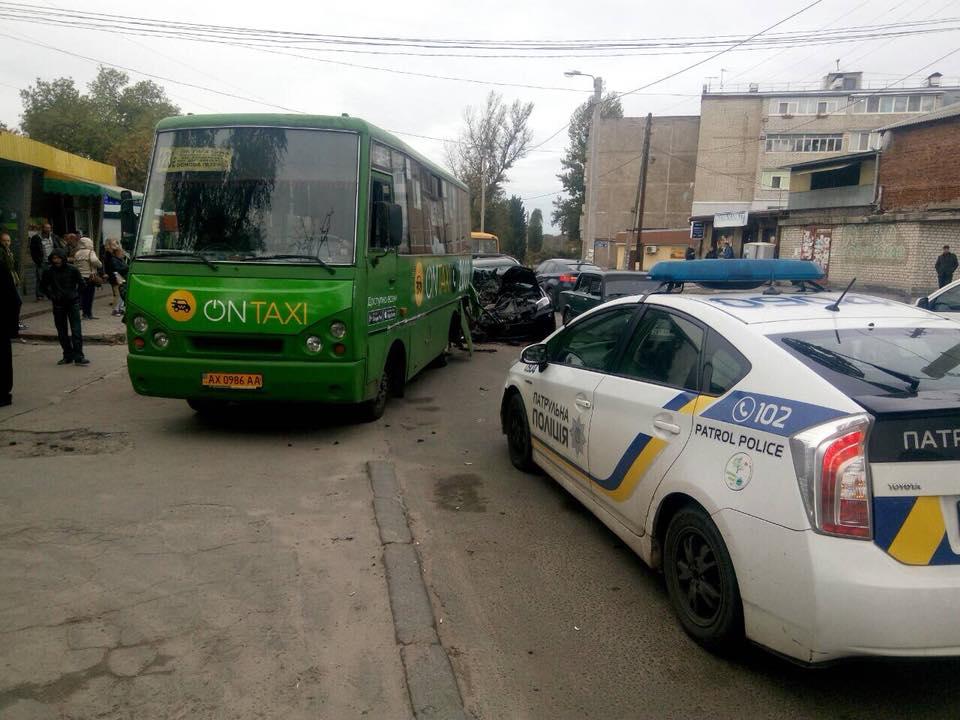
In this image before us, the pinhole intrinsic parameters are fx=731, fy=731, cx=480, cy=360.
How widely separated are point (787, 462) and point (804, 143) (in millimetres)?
61775

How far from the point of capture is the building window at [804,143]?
5628cm

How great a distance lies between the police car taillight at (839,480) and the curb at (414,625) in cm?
157

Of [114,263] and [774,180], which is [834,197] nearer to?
[774,180]

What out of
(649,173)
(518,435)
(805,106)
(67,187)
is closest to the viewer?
(518,435)

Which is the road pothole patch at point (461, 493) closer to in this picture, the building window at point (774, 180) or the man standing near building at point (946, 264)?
the man standing near building at point (946, 264)

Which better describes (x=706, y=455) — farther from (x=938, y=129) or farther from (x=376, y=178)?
(x=938, y=129)

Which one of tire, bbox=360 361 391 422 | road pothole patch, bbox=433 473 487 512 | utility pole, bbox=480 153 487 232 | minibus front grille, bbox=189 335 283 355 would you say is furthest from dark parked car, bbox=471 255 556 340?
utility pole, bbox=480 153 487 232

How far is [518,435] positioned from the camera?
6.07m

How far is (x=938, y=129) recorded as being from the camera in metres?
27.2

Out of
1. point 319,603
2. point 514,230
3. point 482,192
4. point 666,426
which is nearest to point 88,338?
point 319,603

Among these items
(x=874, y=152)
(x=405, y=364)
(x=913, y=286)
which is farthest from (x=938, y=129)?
(x=405, y=364)

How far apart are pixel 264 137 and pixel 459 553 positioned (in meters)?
4.36

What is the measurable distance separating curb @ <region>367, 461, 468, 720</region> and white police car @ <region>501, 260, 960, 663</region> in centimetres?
116

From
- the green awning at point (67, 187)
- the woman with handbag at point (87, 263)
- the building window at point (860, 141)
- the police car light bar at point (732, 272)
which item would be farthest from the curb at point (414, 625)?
the building window at point (860, 141)
